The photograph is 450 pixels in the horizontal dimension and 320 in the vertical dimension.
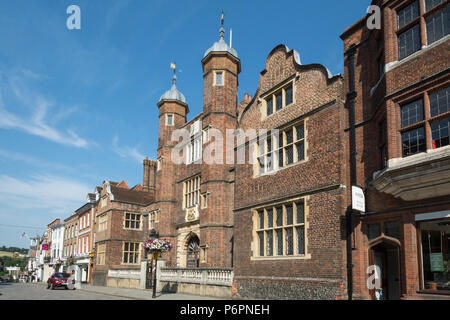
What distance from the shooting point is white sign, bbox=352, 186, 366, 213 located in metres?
13.0

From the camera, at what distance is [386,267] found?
13.7 metres

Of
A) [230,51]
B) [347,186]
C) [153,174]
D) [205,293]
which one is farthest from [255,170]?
[153,174]

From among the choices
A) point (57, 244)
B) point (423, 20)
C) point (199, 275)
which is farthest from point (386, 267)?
point (57, 244)

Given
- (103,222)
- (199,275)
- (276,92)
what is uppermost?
(276,92)

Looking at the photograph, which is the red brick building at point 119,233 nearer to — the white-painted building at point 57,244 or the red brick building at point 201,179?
the red brick building at point 201,179

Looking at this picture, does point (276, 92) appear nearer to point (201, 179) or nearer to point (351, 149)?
point (351, 149)

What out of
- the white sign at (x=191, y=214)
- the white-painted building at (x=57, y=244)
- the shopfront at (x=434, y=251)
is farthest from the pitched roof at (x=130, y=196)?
the shopfront at (x=434, y=251)

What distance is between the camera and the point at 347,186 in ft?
47.4

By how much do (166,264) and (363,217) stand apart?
61.4 feet

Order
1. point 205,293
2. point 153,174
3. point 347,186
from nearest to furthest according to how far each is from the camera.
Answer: point 347,186 → point 205,293 → point 153,174

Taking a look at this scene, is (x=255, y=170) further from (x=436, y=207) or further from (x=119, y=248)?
(x=119, y=248)

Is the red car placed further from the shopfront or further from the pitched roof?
the shopfront

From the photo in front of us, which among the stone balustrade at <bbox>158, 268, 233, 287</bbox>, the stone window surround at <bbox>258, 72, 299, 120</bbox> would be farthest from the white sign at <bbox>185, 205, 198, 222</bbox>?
the stone window surround at <bbox>258, 72, 299, 120</bbox>

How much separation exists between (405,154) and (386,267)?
4.21 meters
